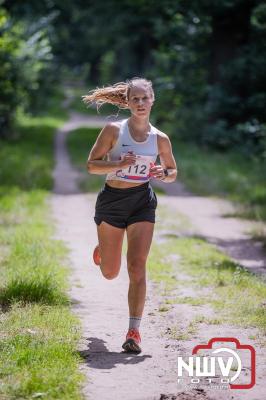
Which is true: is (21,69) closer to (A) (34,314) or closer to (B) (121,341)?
(A) (34,314)

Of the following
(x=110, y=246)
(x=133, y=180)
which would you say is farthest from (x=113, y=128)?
(x=110, y=246)

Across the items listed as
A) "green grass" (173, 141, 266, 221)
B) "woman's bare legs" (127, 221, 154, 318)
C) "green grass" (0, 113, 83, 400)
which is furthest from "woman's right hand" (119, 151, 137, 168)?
"green grass" (173, 141, 266, 221)

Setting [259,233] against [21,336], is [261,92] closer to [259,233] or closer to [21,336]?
[259,233]

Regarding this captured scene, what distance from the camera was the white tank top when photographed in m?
6.42

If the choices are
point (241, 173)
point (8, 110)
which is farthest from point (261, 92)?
point (8, 110)

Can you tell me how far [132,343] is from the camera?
6.23 meters

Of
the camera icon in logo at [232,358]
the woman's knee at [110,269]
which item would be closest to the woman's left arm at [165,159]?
the woman's knee at [110,269]

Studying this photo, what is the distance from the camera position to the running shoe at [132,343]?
20.4 ft

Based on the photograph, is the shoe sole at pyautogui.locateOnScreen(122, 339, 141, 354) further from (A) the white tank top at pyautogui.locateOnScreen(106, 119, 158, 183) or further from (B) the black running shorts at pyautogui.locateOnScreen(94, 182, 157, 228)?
(A) the white tank top at pyautogui.locateOnScreen(106, 119, 158, 183)

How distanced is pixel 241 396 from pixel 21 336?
1.91 metres

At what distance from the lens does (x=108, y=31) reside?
39.2m

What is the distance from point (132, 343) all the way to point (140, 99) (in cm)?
192

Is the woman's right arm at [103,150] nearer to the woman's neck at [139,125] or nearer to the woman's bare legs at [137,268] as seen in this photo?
the woman's neck at [139,125]

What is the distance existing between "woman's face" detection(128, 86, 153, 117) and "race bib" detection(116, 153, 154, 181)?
360mm
